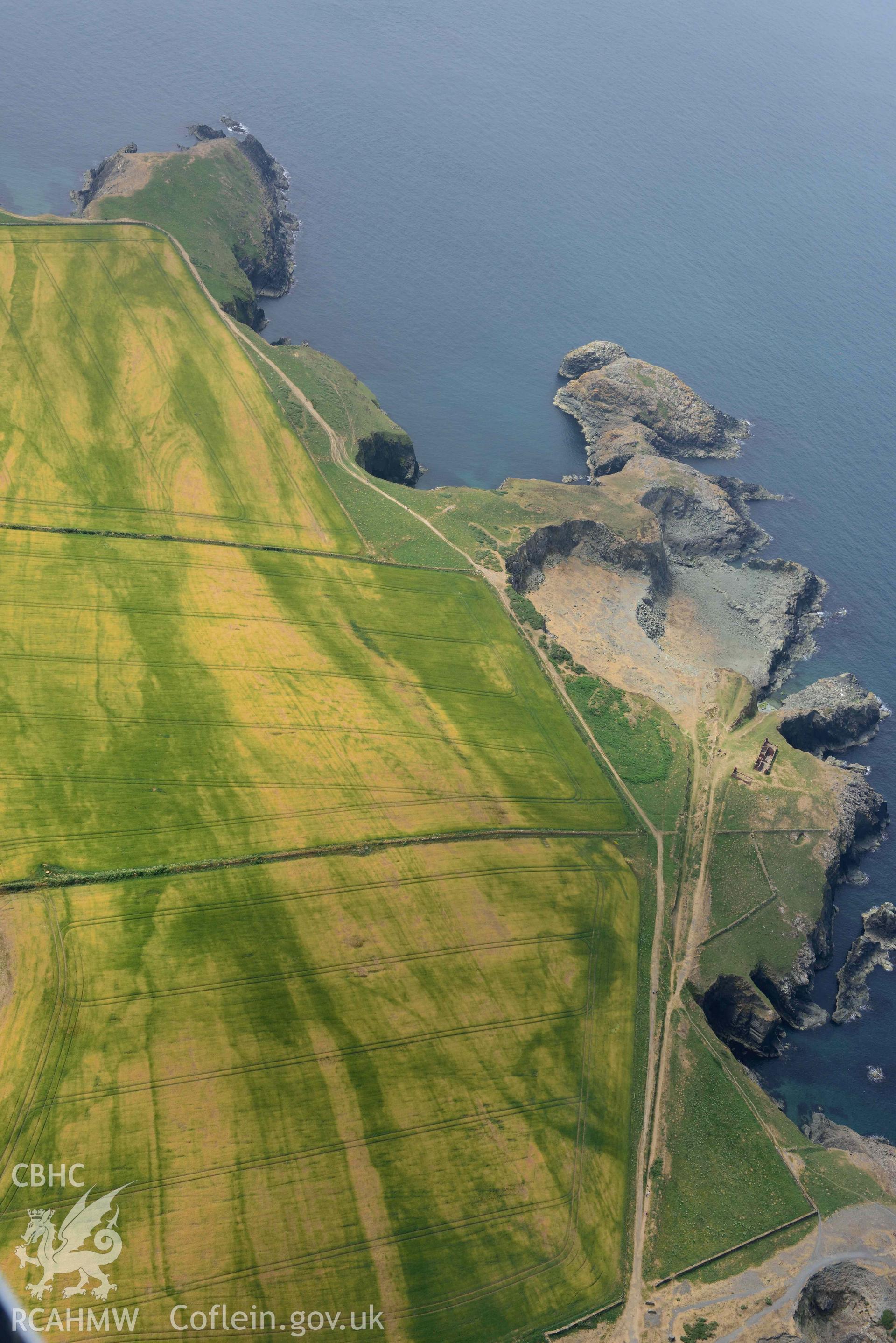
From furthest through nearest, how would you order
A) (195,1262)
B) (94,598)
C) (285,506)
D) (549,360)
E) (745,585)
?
(549,360)
(745,585)
(285,506)
(94,598)
(195,1262)

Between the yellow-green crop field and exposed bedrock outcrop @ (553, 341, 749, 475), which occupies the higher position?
exposed bedrock outcrop @ (553, 341, 749, 475)

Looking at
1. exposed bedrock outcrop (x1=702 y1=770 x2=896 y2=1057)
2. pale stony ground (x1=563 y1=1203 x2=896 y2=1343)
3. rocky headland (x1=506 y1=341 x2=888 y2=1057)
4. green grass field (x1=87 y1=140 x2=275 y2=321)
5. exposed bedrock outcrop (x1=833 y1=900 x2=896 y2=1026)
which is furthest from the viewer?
green grass field (x1=87 y1=140 x2=275 y2=321)

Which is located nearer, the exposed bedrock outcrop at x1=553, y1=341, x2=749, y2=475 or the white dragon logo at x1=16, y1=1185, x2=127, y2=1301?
the white dragon logo at x1=16, y1=1185, x2=127, y2=1301

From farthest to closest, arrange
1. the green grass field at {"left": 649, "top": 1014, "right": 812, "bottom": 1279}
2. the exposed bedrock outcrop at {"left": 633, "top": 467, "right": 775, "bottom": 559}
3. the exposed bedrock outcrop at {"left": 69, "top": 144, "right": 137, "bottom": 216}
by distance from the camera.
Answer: the exposed bedrock outcrop at {"left": 69, "top": 144, "right": 137, "bottom": 216} < the exposed bedrock outcrop at {"left": 633, "top": 467, "right": 775, "bottom": 559} < the green grass field at {"left": 649, "top": 1014, "right": 812, "bottom": 1279}

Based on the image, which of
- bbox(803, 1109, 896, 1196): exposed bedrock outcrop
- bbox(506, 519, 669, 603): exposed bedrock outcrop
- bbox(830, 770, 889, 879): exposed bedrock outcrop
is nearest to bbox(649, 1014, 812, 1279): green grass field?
bbox(803, 1109, 896, 1196): exposed bedrock outcrop

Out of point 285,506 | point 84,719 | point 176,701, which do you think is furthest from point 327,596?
point 84,719

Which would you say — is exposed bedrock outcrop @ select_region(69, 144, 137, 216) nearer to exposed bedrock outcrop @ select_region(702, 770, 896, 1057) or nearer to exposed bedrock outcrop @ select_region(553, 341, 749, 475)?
exposed bedrock outcrop @ select_region(553, 341, 749, 475)

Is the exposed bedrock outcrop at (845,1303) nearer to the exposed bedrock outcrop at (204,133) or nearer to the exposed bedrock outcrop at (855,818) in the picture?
the exposed bedrock outcrop at (855,818)

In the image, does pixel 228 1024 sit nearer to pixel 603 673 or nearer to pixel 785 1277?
pixel 785 1277
